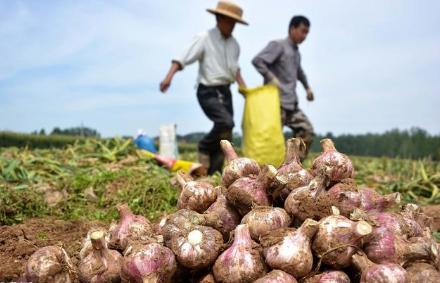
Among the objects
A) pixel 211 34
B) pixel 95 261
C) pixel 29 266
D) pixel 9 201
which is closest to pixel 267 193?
pixel 95 261

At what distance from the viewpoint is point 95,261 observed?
101 inches

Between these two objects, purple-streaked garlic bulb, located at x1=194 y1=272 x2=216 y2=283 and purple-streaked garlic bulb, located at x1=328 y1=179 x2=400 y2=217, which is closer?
purple-streaked garlic bulb, located at x1=194 y1=272 x2=216 y2=283

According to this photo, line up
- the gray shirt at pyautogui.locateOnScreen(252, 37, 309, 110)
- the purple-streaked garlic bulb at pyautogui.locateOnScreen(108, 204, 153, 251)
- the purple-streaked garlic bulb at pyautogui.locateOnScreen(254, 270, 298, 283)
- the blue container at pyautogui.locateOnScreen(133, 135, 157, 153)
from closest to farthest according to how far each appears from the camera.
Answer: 1. the purple-streaked garlic bulb at pyautogui.locateOnScreen(254, 270, 298, 283)
2. the purple-streaked garlic bulb at pyautogui.locateOnScreen(108, 204, 153, 251)
3. the gray shirt at pyautogui.locateOnScreen(252, 37, 309, 110)
4. the blue container at pyautogui.locateOnScreen(133, 135, 157, 153)

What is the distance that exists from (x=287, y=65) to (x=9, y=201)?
4966mm

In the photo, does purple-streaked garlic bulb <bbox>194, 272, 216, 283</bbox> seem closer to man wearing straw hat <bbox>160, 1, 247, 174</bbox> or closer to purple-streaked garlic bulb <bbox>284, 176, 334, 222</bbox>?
purple-streaked garlic bulb <bbox>284, 176, 334, 222</bbox>

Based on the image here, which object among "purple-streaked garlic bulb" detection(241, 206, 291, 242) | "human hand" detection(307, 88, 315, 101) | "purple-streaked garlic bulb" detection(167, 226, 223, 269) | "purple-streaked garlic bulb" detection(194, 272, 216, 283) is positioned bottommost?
"purple-streaked garlic bulb" detection(194, 272, 216, 283)

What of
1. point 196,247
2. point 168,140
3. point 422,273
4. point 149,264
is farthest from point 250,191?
point 168,140

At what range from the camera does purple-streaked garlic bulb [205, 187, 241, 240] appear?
2.70m

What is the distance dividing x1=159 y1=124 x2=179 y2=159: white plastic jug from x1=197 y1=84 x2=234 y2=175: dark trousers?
209 centimetres

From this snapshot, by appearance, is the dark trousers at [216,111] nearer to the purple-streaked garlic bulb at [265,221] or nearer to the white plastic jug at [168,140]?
the white plastic jug at [168,140]

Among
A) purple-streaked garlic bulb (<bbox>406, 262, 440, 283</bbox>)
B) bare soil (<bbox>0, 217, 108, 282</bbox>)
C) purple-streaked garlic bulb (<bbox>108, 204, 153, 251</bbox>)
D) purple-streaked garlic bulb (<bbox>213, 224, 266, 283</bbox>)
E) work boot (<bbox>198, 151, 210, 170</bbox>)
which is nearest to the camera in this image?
purple-streaked garlic bulb (<bbox>213, 224, 266, 283</bbox>)

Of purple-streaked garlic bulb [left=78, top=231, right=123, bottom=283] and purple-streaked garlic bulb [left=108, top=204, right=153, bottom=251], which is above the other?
purple-streaked garlic bulb [left=108, top=204, right=153, bottom=251]

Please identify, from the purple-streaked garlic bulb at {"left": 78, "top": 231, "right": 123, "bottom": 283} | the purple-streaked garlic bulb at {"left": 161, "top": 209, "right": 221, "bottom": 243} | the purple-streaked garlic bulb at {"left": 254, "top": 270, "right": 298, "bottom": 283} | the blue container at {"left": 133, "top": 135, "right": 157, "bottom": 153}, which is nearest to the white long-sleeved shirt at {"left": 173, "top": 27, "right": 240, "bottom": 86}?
the blue container at {"left": 133, "top": 135, "right": 157, "bottom": 153}

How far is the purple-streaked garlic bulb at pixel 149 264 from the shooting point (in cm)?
228
